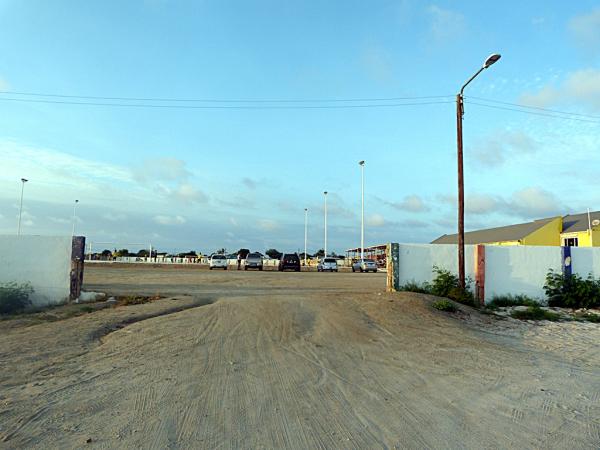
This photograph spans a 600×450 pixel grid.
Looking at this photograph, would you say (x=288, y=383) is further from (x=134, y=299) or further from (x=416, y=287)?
(x=416, y=287)

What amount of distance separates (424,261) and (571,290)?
637cm

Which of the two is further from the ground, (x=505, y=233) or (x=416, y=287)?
(x=505, y=233)

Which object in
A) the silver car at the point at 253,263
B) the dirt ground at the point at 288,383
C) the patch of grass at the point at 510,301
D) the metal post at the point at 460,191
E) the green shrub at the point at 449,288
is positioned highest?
the metal post at the point at 460,191

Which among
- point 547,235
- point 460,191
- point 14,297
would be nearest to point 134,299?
point 14,297

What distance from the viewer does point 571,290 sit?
1839 cm

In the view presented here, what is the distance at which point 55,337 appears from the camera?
31.3 ft

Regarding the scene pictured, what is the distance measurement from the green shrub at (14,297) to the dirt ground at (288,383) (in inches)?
79.1

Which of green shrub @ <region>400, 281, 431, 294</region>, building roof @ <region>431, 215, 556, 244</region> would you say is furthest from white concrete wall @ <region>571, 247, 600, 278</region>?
building roof @ <region>431, 215, 556, 244</region>

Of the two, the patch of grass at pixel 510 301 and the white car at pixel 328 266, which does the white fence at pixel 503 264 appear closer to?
the patch of grass at pixel 510 301

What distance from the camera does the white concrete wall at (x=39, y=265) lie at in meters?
14.2

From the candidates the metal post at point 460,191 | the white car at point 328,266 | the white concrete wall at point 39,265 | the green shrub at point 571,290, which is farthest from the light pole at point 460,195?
the white car at point 328,266

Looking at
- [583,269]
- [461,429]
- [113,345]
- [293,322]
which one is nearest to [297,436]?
[461,429]

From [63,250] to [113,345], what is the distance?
278 inches

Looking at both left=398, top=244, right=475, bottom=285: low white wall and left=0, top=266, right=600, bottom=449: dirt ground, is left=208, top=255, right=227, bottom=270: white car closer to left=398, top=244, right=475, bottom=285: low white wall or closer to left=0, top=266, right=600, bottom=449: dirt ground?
left=398, top=244, right=475, bottom=285: low white wall
